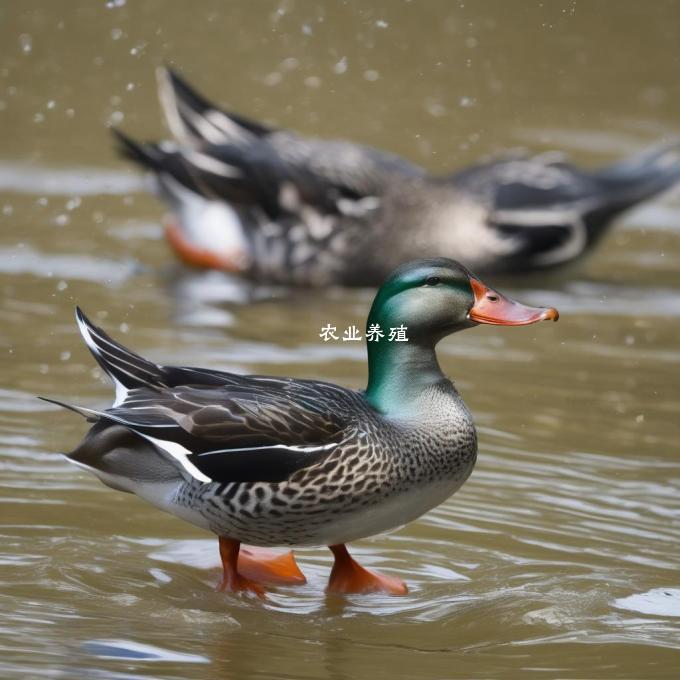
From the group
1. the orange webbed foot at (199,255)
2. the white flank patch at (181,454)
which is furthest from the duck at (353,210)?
the white flank patch at (181,454)

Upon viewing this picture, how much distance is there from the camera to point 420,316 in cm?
538

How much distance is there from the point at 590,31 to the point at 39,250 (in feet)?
20.8

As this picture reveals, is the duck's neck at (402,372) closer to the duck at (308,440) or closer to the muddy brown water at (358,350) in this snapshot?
the duck at (308,440)

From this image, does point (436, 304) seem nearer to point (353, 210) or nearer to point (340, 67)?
point (353, 210)

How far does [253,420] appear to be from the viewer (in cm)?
519

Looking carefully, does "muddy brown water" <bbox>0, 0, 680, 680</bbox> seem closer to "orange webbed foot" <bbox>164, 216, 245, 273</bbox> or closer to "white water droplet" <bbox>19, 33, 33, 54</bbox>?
"white water droplet" <bbox>19, 33, 33, 54</bbox>

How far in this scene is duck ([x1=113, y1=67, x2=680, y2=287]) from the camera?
392 inches

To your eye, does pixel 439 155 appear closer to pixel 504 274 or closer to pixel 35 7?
pixel 504 274

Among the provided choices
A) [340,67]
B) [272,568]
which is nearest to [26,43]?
[340,67]

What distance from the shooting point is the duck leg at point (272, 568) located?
5.54m

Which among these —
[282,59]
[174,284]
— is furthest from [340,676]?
[282,59]

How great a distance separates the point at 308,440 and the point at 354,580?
0.54m

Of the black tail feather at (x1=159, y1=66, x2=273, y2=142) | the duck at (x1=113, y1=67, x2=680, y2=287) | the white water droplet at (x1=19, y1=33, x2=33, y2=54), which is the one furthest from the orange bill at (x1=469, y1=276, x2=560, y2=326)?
the white water droplet at (x1=19, y1=33, x2=33, y2=54)

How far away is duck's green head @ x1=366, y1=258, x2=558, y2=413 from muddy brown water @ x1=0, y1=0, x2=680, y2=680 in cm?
67
